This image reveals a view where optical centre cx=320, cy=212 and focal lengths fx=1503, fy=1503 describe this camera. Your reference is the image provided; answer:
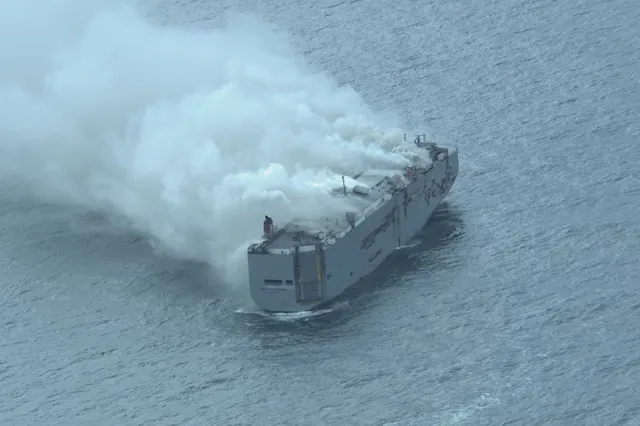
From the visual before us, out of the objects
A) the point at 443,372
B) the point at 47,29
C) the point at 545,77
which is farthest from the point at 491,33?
the point at 443,372

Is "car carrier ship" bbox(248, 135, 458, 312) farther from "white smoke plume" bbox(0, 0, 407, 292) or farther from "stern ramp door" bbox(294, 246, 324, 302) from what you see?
"white smoke plume" bbox(0, 0, 407, 292)

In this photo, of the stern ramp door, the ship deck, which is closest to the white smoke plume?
the ship deck

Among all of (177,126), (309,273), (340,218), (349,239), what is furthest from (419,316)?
(177,126)

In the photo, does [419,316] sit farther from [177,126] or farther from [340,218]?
[177,126]

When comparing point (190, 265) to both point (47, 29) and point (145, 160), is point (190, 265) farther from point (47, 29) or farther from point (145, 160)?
point (47, 29)

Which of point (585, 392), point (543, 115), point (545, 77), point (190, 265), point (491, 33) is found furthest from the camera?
point (491, 33)
